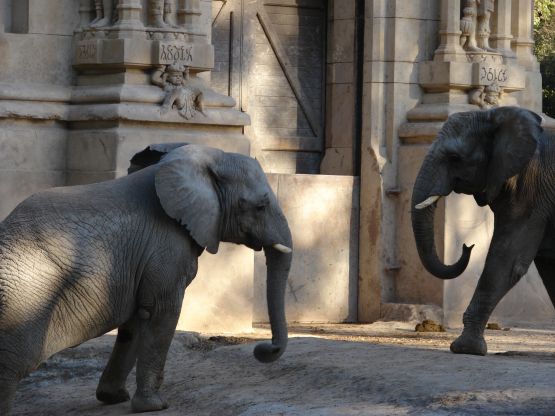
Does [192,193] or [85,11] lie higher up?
[85,11]

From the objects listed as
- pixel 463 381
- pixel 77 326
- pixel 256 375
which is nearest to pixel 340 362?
pixel 256 375

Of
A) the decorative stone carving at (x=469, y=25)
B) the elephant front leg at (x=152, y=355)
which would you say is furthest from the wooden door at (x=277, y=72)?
the elephant front leg at (x=152, y=355)

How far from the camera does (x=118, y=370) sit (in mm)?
10016

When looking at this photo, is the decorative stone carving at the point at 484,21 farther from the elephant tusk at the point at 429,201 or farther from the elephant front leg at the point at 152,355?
the elephant front leg at the point at 152,355

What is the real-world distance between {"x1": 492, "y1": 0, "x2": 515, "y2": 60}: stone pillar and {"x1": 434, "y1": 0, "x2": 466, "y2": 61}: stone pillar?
0.49 m

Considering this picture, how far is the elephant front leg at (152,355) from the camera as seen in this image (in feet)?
31.1

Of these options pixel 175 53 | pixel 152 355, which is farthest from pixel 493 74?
pixel 152 355

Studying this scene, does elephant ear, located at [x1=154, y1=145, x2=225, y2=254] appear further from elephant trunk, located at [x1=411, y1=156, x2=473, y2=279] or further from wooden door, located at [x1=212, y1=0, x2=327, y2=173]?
wooden door, located at [x1=212, y1=0, x2=327, y2=173]

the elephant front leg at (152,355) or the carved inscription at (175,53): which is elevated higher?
the carved inscription at (175,53)

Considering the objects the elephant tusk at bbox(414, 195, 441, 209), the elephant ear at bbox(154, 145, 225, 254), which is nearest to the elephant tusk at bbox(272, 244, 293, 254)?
the elephant ear at bbox(154, 145, 225, 254)

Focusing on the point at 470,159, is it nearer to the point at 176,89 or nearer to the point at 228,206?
the point at 228,206

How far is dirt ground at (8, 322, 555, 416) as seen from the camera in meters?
8.88

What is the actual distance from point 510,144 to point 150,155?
→ 101 inches

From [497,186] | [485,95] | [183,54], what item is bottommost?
[497,186]
